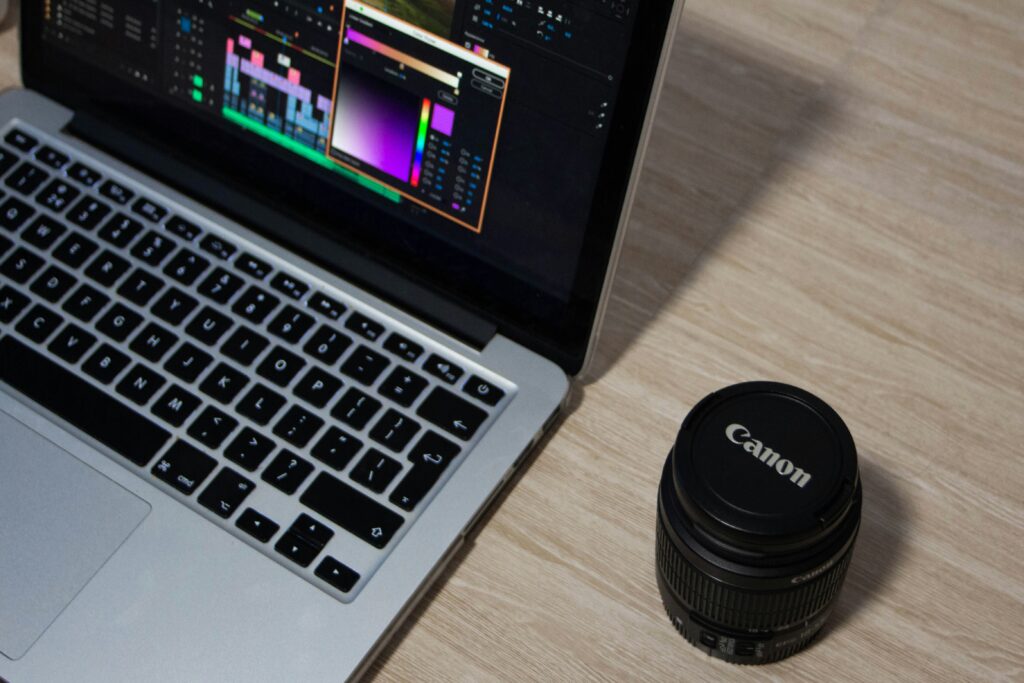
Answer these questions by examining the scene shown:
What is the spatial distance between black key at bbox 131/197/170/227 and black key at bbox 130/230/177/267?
0.01 meters

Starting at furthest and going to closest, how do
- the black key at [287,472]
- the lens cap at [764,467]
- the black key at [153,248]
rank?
1. the black key at [153,248]
2. the black key at [287,472]
3. the lens cap at [764,467]

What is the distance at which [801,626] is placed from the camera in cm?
61

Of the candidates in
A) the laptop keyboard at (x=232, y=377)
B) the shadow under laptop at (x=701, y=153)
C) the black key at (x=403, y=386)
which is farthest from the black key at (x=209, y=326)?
the shadow under laptop at (x=701, y=153)

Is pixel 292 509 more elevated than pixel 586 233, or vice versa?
pixel 586 233

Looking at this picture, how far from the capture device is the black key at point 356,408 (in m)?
0.68

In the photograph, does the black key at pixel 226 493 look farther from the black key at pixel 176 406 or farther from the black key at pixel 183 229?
the black key at pixel 183 229

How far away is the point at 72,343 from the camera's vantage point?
715 millimetres

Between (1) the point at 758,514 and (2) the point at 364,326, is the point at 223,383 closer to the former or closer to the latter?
(2) the point at 364,326

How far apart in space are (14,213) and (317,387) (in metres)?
0.24

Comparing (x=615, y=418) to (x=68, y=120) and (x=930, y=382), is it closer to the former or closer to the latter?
(x=930, y=382)

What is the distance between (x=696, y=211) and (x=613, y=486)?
0.22 metres

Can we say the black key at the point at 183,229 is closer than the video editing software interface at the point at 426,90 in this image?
No

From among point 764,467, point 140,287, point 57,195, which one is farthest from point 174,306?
point 764,467

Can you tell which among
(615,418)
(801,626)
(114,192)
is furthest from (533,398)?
(114,192)
